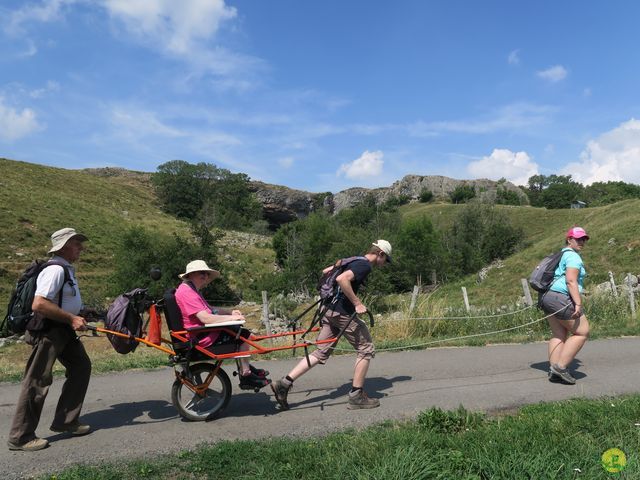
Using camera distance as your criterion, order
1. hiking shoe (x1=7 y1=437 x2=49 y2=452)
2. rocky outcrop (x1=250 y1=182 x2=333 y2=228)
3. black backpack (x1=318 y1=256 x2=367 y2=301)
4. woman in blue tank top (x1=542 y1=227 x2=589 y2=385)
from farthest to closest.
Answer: rocky outcrop (x1=250 y1=182 x2=333 y2=228), woman in blue tank top (x1=542 y1=227 x2=589 y2=385), black backpack (x1=318 y1=256 x2=367 y2=301), hiking shoe (x1=7 y1=437 x2=49 y2=452)

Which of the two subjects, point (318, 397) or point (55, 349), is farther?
point (318, 397)

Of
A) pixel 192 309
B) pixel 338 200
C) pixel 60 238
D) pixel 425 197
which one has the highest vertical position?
pixel 338 200

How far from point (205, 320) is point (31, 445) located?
190 centimetres

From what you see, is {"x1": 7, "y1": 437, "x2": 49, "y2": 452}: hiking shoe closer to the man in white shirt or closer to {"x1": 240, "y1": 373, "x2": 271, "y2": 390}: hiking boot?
the man in white shirt

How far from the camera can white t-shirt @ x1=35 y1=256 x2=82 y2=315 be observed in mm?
4645

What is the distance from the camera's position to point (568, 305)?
6.53m

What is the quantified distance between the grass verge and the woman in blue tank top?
170 cm

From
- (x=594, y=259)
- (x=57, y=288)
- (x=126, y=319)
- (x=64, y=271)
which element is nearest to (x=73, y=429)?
(x=126, y=319)

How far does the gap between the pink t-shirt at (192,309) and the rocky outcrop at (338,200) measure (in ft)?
390

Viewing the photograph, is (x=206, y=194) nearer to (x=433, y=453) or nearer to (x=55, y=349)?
(x=55, y=349)

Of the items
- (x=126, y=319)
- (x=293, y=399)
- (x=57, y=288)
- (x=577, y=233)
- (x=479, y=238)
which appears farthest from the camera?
(x=479, y=238)

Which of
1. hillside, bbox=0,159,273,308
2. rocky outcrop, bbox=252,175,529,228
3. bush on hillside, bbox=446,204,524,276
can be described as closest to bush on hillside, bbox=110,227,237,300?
hillside, bbox=0,159,273,308

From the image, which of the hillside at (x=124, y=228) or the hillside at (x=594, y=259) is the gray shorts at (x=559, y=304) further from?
the hillside at (x=124, y=228)

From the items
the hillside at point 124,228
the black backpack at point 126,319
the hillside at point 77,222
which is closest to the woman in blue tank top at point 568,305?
the black backpack at point 126,319
